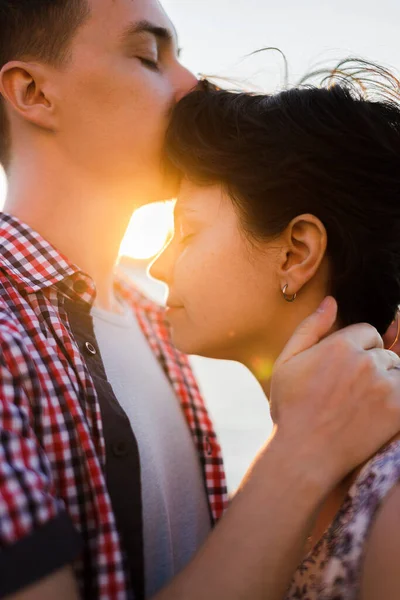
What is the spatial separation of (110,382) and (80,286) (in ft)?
1.37

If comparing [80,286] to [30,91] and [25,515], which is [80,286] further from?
[25,515]

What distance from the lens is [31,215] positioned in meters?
2.64

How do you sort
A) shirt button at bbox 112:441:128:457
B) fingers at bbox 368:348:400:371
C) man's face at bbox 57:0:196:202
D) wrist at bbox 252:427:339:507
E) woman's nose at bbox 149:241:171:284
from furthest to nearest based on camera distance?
man's face at bbox 57:0:196:202 → woman's nose at bbox 149:241:171:284 → shirt button at bbox 112:441:128:457 → fingers at bbox 368:348:400:371 → wrist at bbox 252:427:339:507

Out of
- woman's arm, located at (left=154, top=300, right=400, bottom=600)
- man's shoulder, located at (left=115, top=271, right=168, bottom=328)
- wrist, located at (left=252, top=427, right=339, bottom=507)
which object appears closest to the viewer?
woman's arm, located at (left=154, top=300, right=400, bottom=600)

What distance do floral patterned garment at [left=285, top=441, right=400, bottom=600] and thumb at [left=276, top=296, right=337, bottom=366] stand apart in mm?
414

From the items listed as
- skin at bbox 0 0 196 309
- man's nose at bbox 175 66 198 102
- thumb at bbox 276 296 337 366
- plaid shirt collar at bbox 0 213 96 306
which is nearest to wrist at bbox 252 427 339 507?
thumb at bbox 276 296 337 366

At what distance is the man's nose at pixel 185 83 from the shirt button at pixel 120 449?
1.51 metres

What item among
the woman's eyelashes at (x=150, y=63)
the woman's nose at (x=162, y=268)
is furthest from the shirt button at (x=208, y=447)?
the woman's eyelashes at (x=150, y=63)

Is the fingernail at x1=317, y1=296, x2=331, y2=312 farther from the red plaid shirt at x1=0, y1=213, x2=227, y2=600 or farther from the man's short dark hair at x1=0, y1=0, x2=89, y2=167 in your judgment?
the man's short dark hair at x1=0, y1=0, x2=89, y2=167

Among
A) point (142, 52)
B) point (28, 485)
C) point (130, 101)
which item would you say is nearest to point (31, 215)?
point (130, 101)

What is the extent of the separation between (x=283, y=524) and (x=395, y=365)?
0.67m

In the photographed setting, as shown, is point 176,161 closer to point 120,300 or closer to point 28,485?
point 120,300

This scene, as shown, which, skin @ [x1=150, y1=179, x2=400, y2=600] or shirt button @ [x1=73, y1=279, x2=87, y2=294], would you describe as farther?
shirt button @ [x1=73, y1=279, x2=87, y2=294]

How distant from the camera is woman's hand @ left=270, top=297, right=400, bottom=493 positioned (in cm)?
171
